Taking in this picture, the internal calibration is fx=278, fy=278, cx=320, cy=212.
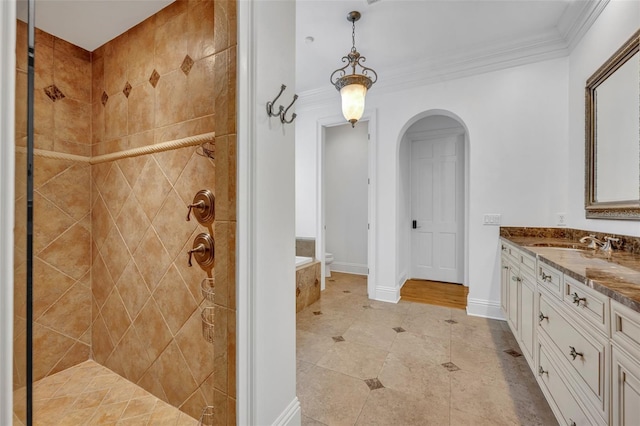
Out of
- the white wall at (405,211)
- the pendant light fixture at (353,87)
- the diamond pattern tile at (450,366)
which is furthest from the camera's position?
the white wall at (405,211)

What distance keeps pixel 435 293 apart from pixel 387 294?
2.66ft

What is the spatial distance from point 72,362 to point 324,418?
1853 mm

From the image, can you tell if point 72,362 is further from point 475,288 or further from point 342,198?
point 342,198

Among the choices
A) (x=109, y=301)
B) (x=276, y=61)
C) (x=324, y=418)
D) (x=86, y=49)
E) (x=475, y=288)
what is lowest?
(x=324, y=418)

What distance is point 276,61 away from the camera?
45.5 inches

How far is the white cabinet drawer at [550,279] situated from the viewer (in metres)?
1.36

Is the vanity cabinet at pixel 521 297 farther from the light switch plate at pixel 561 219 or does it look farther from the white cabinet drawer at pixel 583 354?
the light switch plate at pixel 561 219

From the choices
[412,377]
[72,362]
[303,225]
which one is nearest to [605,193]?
[412,377]

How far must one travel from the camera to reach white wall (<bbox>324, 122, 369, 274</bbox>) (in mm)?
4988

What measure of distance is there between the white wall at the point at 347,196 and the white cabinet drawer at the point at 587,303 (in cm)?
375

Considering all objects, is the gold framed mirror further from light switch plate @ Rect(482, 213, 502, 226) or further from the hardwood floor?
the hardwood floor

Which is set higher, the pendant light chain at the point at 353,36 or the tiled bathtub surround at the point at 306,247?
the pendant light chain at the point at 353,36

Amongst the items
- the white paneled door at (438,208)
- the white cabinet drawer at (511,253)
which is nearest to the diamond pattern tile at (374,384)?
the white cabinet drawer at (511,253)

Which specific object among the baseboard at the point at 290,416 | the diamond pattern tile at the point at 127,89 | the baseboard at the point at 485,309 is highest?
the diamond pattern tile at the point at 127,89
